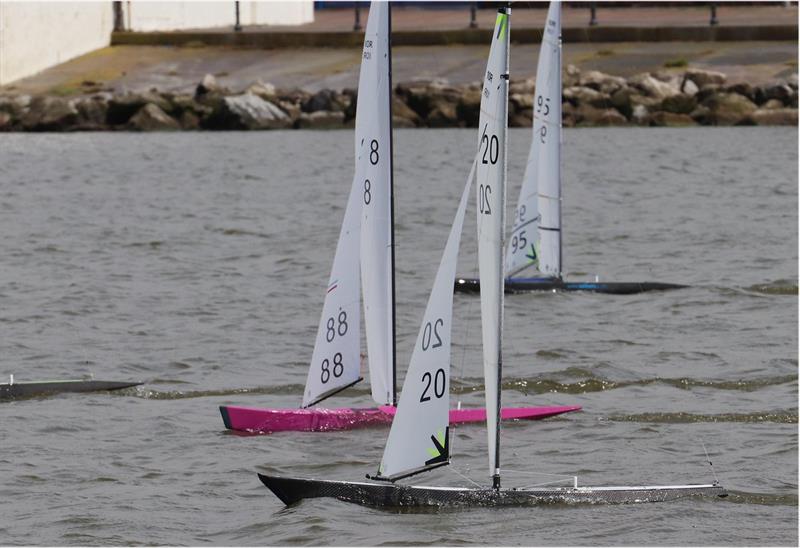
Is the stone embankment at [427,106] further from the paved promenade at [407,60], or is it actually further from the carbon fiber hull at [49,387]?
the carbon fiber hull at [49,387]

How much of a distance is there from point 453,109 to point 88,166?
14944 mm

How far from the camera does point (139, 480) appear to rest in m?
15.5

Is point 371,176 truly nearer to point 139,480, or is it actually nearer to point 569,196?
point 139,480

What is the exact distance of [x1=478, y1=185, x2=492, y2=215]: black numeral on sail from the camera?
42.6ft

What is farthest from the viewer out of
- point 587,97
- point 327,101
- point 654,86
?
point 327,101

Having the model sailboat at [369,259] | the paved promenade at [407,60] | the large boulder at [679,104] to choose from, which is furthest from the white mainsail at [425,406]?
the paved promenade at [407,60]

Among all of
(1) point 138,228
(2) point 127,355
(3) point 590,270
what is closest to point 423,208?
(1) point 138,228

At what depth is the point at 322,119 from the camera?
60.3 meters

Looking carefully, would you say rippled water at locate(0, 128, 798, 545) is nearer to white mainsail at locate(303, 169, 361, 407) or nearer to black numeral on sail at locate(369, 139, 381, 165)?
white mainsail at locate(303, 169, 361, 407)

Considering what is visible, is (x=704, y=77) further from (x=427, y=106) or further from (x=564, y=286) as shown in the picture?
(x=564, y=286)

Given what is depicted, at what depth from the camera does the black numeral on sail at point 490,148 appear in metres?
12.9

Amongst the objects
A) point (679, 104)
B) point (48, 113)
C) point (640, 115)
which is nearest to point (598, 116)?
point (640, 115)

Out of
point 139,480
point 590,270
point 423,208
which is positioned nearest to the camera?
point 139,480

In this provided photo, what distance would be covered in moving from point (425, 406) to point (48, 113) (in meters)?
48.4
